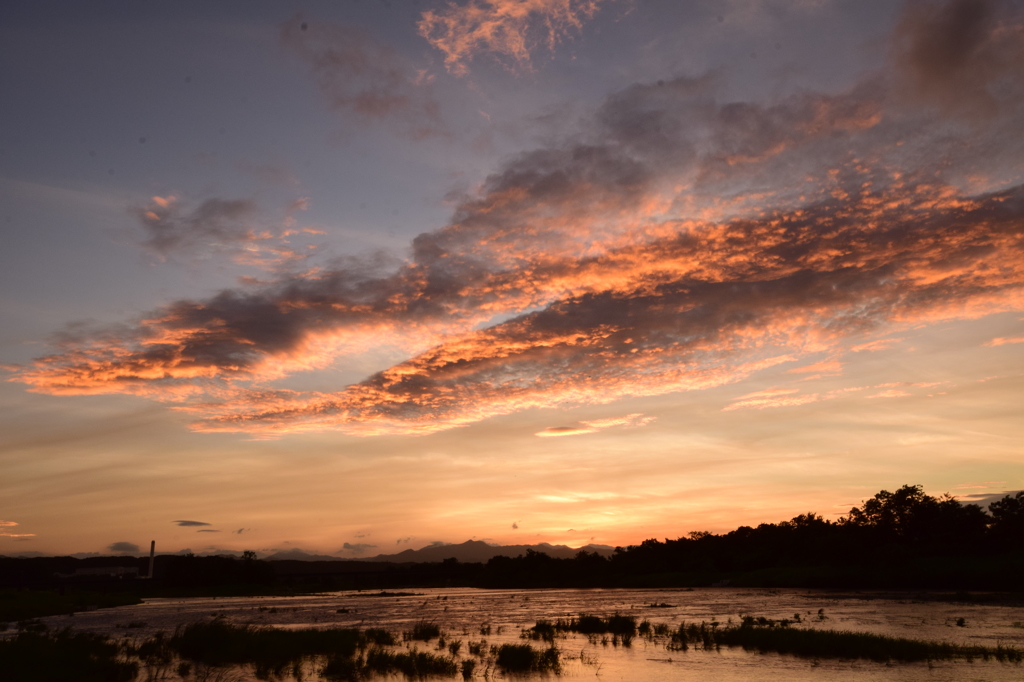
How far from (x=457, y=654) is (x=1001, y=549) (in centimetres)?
12757

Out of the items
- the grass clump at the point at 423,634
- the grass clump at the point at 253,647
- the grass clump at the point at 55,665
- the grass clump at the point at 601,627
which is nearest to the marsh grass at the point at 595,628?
the grass clump at the point at 601,627

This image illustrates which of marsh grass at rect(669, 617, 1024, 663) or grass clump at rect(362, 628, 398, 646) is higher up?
marsh grass at rect(669, 617, 1024, 663)

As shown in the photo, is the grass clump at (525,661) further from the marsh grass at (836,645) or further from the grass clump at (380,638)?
the grass clump at (380,638)

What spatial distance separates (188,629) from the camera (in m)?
37.2

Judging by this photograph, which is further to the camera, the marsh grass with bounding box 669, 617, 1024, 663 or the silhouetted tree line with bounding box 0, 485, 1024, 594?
the silhouetted tree line with bounding box 0, 485, 1024, 594

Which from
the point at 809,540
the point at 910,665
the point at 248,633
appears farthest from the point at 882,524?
the point at 248,633

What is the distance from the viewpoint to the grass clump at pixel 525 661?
29.8m

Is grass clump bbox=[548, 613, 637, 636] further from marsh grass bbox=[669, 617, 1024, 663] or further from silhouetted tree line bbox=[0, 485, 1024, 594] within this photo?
silhouetted tree line bbox=[0, 485, 1024, 594]

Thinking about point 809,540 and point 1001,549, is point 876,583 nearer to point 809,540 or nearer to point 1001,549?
point 1001,549

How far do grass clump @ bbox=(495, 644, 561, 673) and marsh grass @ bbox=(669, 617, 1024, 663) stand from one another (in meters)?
8.98

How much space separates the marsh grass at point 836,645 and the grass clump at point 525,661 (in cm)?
898

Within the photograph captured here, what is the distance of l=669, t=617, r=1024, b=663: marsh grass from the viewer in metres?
30.6

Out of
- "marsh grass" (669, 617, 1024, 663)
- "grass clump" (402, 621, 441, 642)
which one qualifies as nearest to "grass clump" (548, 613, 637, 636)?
"marsh grass" (669, 617, 1024, 663)

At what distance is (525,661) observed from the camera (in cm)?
3047
